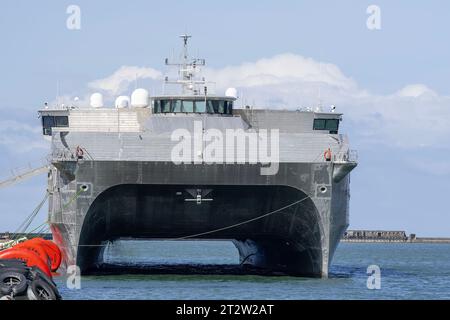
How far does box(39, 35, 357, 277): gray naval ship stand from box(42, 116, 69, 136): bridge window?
4.13 m

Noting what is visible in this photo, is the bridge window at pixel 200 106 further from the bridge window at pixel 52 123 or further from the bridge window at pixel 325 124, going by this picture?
the bridge window at pixel 52 123

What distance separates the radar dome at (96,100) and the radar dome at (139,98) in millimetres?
1617

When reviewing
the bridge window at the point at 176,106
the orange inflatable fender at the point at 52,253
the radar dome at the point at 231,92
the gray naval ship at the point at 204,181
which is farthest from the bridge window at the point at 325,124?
the orange inflatable fender at the point at 52,253

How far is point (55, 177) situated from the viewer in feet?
156

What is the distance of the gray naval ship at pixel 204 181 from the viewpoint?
1651 inches

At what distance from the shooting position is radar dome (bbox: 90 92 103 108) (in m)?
53.9

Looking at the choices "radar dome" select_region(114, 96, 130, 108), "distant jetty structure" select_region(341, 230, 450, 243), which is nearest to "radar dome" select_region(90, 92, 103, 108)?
"radar dome" select_region(114, 96, 130, 108)

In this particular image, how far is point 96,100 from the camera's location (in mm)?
54188

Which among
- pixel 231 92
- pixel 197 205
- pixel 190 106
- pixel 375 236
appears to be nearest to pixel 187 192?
pixel 197 205

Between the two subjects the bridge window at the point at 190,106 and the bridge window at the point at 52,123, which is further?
the bridge window at the point at 52,123

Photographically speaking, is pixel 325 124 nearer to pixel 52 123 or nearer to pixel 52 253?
pixel 52 123

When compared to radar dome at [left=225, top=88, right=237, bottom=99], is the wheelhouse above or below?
below

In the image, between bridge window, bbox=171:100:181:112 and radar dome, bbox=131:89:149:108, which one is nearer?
bridge window, bbox=171:100:181:112

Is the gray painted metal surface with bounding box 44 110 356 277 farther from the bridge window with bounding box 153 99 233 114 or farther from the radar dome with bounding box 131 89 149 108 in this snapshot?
the radar dome with bounding box 131 89 149 108
